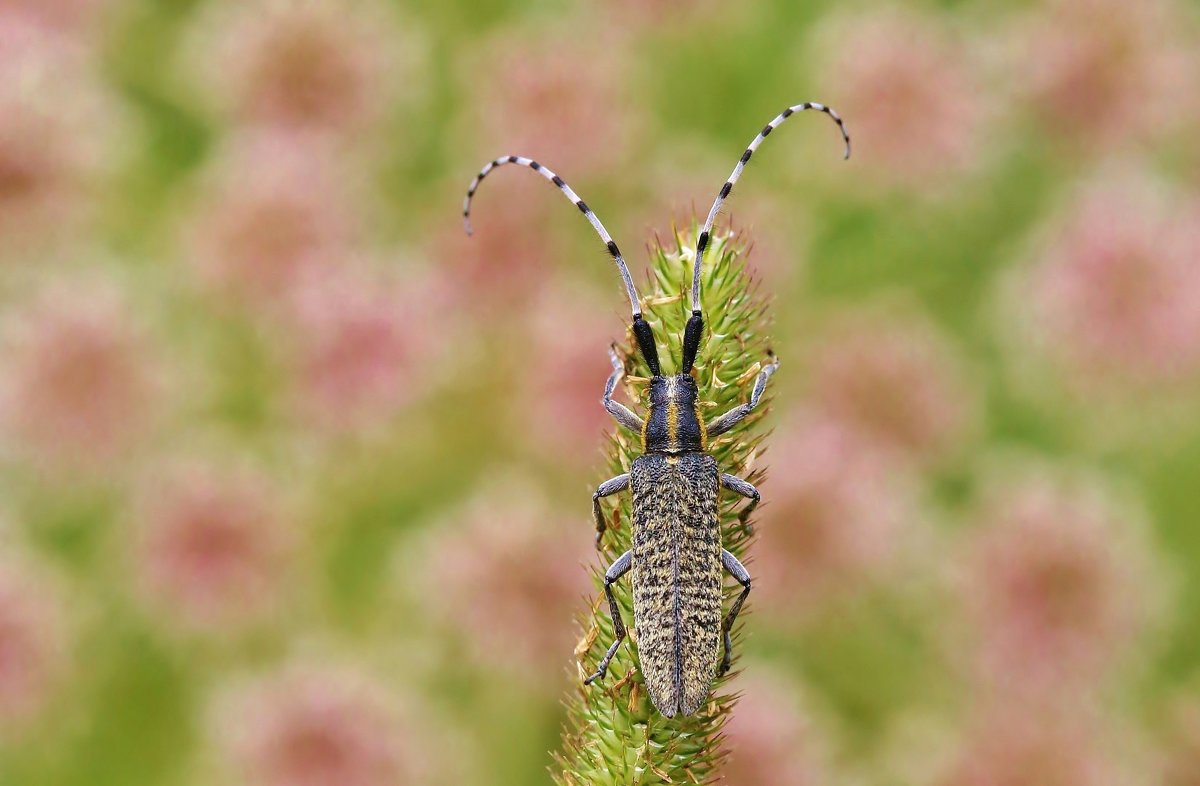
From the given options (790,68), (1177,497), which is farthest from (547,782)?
(790,68)

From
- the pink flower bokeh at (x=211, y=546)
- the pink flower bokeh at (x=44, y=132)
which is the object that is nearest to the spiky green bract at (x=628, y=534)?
the pink flower bokeh at (x=211, y=546)

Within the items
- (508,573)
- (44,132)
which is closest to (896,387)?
(508,573)

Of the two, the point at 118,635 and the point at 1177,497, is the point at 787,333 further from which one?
the point at 118,635

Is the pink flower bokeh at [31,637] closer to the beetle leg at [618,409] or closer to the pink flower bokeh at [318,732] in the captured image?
the pink flower bokeh at [318,732]

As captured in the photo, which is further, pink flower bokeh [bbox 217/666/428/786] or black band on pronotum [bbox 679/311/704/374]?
pink flower bokeh [bbox 217/666/428/786]

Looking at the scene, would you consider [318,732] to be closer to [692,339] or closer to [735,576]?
[735,576]

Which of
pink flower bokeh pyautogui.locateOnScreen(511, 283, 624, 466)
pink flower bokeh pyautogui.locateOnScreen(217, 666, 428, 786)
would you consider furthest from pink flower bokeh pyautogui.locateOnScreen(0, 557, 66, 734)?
pink flower bokeh pyautogui.locateOnScreen(511, 283, 624, 466)

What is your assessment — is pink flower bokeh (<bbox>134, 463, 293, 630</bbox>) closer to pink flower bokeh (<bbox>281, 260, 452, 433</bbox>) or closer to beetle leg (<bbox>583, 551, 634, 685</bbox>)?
pink flower bokeh (<bbox>281, 260, 452, 433</bbox>)
